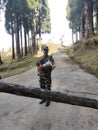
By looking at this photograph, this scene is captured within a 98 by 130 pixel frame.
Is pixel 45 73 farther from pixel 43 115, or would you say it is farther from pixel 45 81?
pixel 43 115

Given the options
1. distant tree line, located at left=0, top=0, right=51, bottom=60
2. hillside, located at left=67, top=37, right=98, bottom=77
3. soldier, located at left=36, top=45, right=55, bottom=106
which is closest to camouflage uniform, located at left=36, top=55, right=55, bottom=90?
soldier, located at left=36, top=45, right=55, bottom=106

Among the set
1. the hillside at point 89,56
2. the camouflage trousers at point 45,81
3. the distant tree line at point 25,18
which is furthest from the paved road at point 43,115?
the distant tree line at point 25,18

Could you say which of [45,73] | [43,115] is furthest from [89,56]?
[43,115]

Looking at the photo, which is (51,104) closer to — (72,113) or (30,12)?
(72,113)

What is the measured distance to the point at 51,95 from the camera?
217 inches

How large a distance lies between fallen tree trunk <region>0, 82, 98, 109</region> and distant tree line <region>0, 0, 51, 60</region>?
35371 mm

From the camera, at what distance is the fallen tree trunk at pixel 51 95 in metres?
5.25

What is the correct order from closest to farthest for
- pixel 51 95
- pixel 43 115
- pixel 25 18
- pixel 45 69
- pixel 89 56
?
pixel 51 95
pixel 43 115
pixel 45 69
pixel 89 56
pixel 25 18

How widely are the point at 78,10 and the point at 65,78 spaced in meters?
31.9

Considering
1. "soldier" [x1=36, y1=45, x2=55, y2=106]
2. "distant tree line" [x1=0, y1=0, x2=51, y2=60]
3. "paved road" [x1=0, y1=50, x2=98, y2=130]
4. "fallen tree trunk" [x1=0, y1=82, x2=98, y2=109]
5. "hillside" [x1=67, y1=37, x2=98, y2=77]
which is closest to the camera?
"fallen tree trunk" [x1=0, y1=82, x2=98, y2=109]

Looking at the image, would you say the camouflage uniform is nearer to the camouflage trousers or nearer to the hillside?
the camouflage trousers

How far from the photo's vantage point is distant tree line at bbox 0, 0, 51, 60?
42.9 metres

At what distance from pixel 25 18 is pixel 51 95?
1603 inches

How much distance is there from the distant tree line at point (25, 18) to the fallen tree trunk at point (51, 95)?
116 ft
